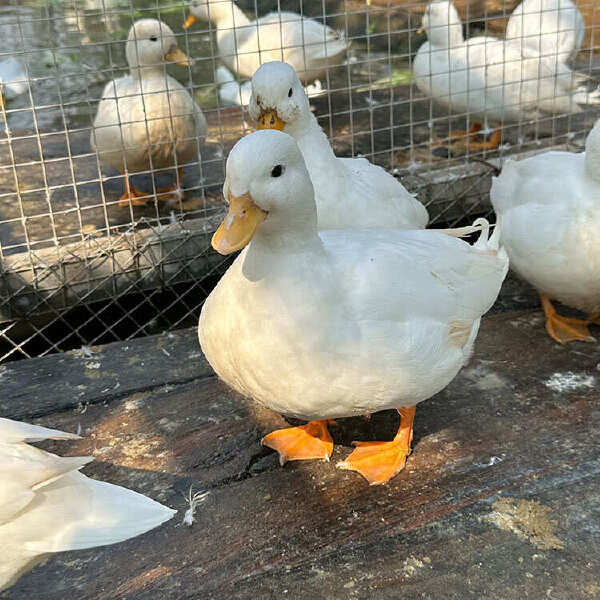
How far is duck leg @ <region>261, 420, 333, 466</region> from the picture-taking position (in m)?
2.60

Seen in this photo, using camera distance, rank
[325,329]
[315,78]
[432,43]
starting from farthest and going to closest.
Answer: [315,78] < [432,43] < [325,329]

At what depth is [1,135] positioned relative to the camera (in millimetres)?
5934

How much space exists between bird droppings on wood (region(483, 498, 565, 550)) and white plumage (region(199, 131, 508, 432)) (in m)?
0.42

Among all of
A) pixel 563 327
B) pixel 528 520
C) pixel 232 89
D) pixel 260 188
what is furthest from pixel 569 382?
pixel 232 89

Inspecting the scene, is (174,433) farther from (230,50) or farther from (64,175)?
(230,50)

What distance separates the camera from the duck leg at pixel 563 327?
3.29 m

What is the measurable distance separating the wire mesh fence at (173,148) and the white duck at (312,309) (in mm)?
1654

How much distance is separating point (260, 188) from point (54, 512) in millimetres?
977

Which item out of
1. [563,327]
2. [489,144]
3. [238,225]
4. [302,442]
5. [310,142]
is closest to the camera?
[238,225]

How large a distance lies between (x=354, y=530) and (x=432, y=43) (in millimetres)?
4608

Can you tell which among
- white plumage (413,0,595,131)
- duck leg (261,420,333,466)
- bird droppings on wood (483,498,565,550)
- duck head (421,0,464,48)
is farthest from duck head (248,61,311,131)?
duck head (421,0,464,48)

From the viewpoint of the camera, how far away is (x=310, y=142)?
3.21 meters

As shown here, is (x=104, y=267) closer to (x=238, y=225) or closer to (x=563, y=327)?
(x=238, y=225)

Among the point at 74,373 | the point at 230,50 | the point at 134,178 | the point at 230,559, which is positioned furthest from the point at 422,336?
the point at 230,50
